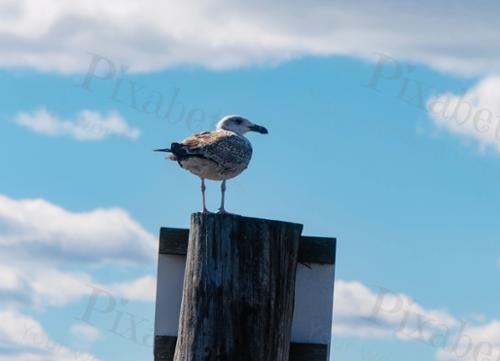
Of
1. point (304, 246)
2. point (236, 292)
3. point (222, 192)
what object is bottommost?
A: point (236, 292)

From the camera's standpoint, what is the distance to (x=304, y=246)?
6527 millimetres

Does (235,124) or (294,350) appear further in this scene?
(235,124)

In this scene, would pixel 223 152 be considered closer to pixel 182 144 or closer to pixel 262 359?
pixel 182 144

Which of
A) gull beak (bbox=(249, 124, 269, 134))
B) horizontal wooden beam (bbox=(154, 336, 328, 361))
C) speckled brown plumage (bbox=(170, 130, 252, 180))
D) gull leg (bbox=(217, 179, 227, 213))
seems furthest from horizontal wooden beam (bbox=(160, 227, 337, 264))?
gull beak (bbox=(249, 124, 269, 134))

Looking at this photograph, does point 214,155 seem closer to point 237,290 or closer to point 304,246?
point 304,246

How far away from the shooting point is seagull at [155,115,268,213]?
9487mm

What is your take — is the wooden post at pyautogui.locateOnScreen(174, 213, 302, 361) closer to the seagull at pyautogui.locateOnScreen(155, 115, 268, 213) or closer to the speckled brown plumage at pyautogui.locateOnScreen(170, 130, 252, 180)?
the seagull at pyautogui.locateOnScreen(155, 115, 268, 213)

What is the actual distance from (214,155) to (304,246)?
10.6 feet

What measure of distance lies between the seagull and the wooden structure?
3242 mm

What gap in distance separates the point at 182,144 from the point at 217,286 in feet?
13.0

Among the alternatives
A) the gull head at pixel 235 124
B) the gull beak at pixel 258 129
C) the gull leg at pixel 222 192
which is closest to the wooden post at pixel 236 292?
the gull leg at pixel 222 192

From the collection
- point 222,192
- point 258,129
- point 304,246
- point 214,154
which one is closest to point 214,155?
Result: point 214,154

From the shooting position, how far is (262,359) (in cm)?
575

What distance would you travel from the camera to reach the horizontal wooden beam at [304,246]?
21.2 ft
